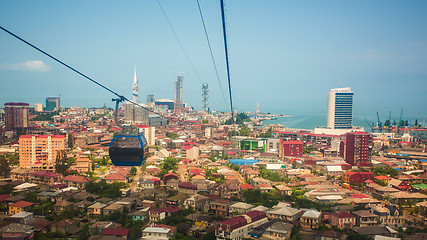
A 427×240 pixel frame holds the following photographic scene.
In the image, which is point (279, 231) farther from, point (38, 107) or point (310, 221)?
point (38, 107)

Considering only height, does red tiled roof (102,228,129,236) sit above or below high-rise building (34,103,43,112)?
below

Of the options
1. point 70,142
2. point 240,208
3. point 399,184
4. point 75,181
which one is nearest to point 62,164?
point 75,181

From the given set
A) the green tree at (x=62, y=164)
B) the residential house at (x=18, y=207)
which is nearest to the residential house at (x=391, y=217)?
the residential house at (x=18, y=207)

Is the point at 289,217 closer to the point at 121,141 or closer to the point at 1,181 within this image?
the point at 121,141

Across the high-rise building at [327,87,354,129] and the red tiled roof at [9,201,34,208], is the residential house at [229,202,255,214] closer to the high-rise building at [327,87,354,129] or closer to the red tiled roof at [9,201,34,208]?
the red tiled roof at [9,201,34,208]

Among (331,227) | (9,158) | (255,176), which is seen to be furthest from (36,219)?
(9,158)

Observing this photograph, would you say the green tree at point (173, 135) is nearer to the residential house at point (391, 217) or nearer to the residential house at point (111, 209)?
the residential house at point (111, 209)

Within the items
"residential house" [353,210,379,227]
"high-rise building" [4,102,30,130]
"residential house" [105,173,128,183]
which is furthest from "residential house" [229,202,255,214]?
"high-rise building" [4,102,30,130]
